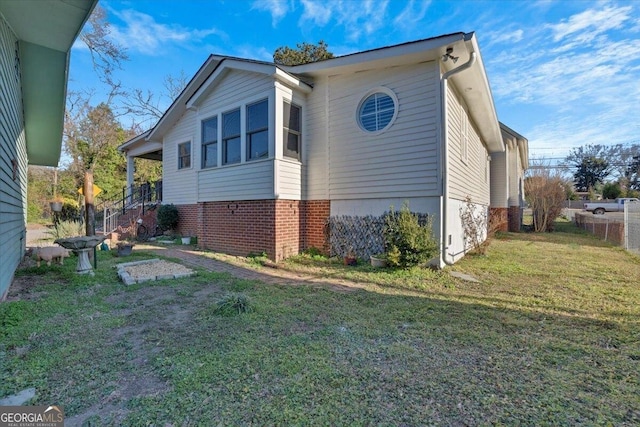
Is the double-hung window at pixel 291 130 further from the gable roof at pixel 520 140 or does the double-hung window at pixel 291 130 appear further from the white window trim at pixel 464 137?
the gable roof at pixel 520 140

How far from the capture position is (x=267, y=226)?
7.76m

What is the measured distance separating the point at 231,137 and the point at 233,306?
594 centimetres

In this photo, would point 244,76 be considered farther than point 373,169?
Yes

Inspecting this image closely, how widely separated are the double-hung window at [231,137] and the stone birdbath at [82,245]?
3.88m

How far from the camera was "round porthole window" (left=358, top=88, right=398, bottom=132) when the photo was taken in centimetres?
716

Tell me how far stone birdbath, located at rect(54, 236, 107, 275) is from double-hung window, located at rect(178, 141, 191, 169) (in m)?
6.82

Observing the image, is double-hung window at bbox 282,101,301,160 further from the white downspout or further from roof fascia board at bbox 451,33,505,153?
roof fascia board at bbox 451,33,505,153

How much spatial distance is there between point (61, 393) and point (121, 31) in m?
13.5

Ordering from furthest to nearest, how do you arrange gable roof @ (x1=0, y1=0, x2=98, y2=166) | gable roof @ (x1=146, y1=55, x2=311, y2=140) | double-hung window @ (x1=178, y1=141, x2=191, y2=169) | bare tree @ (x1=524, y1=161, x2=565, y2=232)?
1. bare tree @ (x1=524, y1=161, x2=565, y2=232)
2. double-hung window @ (x1=178, y1=141, x2=191, y2=169)
3. gable roof @ (x1=146, y1=55, x2=311, y2=140)
4. gable roof @ (x1=0, y1=0, x2=98, y2=166)


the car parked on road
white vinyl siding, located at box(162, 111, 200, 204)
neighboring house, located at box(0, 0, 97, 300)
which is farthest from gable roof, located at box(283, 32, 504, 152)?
the car parked on road

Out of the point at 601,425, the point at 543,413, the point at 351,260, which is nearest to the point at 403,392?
the point at 543,413

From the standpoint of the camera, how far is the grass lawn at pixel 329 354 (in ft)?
7.09

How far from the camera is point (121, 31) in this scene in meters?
11.5

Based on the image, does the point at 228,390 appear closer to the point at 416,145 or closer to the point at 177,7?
the point at 416,145
